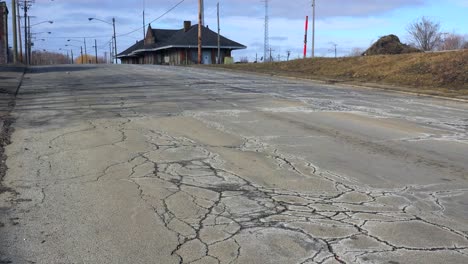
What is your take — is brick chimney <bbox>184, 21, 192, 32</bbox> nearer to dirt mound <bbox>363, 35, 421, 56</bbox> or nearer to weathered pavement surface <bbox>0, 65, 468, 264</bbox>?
dirt mound <bbox>363, 35, 421, 56</bbox>

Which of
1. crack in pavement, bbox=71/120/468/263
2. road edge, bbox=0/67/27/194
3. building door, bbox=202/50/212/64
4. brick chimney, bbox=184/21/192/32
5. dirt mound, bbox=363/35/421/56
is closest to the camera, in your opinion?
crack in pavement, bbox=71/120/468/263

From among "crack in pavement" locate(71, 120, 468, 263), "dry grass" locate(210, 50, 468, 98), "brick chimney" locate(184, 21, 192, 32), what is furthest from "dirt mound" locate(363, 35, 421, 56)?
"brick chimney" locate(184, 21, 192, 32)

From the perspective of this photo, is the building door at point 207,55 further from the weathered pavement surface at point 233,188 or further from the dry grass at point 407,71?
the weathered pavement surface at point 233,188

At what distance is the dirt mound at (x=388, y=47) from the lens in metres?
36.1

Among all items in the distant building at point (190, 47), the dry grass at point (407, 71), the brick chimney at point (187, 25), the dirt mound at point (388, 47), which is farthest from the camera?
the brick chimney at point (187, 25)

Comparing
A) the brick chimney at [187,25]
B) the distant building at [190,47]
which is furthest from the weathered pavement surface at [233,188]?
the brick chimney at [187,25]

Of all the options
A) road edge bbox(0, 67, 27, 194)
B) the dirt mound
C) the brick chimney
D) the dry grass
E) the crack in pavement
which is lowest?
the crack in pavement

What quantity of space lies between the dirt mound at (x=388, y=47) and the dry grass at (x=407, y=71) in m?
5.73

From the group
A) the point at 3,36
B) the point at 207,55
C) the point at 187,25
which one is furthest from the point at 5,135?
the point at 187,25

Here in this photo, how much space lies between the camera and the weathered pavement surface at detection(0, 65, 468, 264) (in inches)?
175

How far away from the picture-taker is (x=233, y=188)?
20.4 ft

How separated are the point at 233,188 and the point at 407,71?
69.4ft

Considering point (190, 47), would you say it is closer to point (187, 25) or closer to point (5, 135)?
point (187, 25)

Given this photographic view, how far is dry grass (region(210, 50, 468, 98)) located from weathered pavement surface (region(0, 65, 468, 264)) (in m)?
10.1
